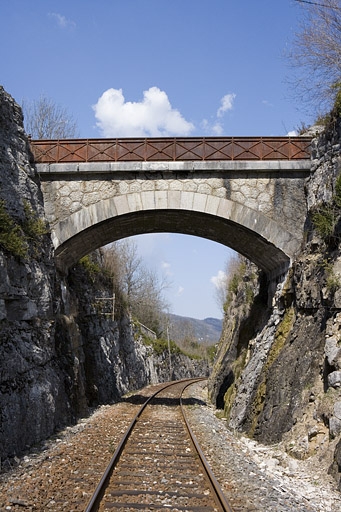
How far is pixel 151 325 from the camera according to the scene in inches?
1768

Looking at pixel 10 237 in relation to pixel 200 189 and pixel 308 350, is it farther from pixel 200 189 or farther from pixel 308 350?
pixel 308 350

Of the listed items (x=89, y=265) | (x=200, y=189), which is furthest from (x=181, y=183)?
(x=89, y=265)

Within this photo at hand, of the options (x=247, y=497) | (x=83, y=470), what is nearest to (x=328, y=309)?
(x=247, y=497)

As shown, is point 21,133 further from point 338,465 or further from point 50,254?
point 338,465

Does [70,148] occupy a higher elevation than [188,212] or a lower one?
higher

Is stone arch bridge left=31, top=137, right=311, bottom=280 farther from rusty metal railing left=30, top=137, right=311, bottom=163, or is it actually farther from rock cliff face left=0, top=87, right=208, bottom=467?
rock cliff face left=0, top=87, right=208, bottom=467

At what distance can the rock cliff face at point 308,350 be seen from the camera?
7629 millimetres

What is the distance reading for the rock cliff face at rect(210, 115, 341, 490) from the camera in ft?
25.0

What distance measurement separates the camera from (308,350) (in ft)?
30.8

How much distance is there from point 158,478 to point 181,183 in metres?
8.37

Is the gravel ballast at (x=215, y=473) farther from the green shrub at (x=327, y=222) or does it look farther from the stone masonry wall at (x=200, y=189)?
the stone masonry wall at (x=200, y=189)

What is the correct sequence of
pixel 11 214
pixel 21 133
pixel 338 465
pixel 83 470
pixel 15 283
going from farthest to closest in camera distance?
1. pixel 21 133
2. pixel 11 214
3. pixel 15 283
4. pixel 83 470
5. pixel 338 465

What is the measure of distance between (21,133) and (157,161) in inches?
149

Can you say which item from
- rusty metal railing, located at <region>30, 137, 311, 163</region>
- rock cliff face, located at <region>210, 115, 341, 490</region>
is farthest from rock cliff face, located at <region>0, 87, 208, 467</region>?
rock cliff face, located at <region>210, 115, 341, 490</region>
